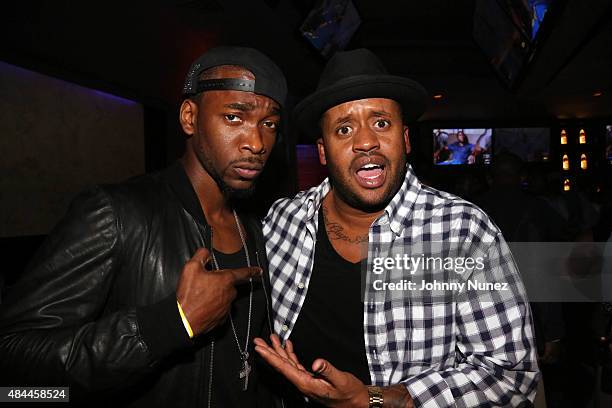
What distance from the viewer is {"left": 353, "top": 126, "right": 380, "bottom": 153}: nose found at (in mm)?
1782

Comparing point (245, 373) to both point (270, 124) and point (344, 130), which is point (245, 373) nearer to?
point (270, 124)

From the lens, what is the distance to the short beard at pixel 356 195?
6.04 ft

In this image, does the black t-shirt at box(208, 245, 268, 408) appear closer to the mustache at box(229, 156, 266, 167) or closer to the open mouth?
the mustache at box(229, 156, 266, 167)

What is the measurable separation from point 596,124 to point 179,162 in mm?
10606

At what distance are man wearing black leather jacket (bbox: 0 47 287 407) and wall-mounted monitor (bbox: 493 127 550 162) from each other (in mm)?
8975

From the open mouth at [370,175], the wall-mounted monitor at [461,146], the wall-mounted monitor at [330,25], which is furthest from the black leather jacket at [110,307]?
the wall-mounted monitor at [461,146]

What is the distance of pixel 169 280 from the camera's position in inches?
56.0

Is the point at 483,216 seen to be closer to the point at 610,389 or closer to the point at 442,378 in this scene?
the point at 442,378

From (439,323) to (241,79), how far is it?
3.92 ft

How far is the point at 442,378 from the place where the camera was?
1470 mm

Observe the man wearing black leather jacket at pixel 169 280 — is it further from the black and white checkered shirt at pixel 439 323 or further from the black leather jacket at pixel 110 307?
the black and white checkered shirt at pixel 439 323

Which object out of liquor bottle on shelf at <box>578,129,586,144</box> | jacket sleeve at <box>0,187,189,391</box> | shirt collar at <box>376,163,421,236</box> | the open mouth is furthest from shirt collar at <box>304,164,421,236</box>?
liquor bottle on shelf at <box>578,129,586,144</box>

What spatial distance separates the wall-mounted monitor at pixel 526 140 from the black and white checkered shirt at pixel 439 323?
8515 millimetres

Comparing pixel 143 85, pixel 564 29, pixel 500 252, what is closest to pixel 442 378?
pixel 500 252
